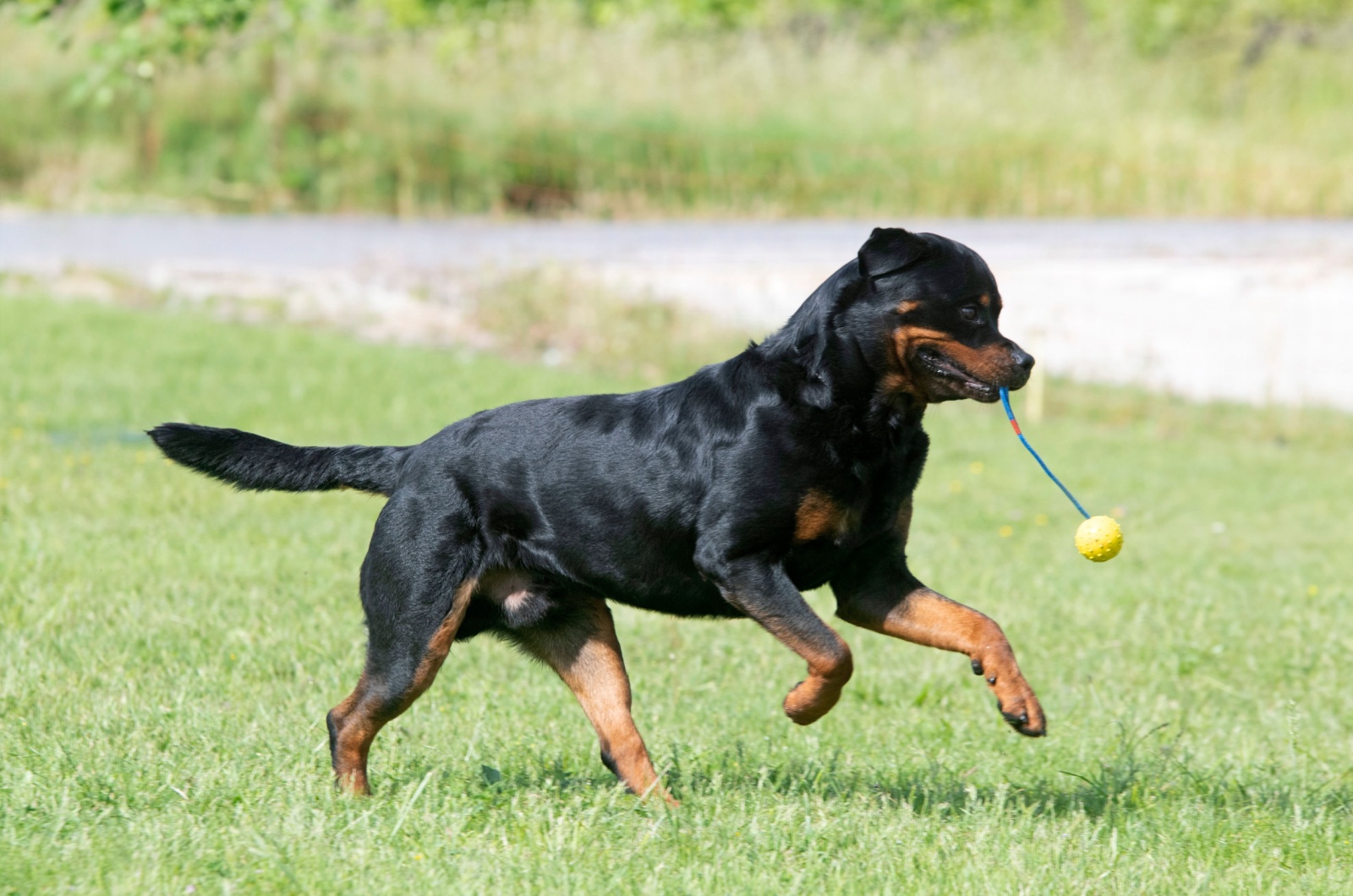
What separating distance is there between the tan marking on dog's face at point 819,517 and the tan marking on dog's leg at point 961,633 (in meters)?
0.31

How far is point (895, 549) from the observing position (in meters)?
4.40

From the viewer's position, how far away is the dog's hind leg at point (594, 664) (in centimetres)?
461

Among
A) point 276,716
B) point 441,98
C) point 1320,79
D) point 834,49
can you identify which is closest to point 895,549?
point 276,716

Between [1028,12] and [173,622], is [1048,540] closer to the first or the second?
[173,622]

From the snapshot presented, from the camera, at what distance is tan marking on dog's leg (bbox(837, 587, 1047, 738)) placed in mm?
4117

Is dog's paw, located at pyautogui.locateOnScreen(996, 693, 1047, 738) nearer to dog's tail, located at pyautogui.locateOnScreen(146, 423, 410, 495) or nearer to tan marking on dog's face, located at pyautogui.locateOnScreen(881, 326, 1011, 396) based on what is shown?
tan marking on dog's face, located at pyautogui.locateOnScreen(881, 326, 1011, 396)

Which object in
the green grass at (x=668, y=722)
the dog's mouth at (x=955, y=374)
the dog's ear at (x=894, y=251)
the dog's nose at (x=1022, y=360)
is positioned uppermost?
the dog's ear at (x=894, y=251)

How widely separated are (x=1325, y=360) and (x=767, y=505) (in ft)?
39.6

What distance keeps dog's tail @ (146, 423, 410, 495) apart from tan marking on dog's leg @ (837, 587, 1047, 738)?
1438 millimetres

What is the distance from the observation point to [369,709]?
443cm

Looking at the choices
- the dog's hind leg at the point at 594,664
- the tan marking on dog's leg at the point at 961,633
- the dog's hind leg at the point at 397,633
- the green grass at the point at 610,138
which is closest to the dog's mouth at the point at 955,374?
the tan marking on dog's leg at the point at 961,633

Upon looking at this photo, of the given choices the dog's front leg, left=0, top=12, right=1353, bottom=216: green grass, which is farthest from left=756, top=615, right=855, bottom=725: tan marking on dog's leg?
left=0, top=12, right=1353, bottom=216: green grass

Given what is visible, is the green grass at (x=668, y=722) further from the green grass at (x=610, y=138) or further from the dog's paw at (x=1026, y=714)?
the green grass at (x=610, y=138)

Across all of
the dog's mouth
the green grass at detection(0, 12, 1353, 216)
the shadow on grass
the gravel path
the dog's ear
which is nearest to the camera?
the dog's mouth
